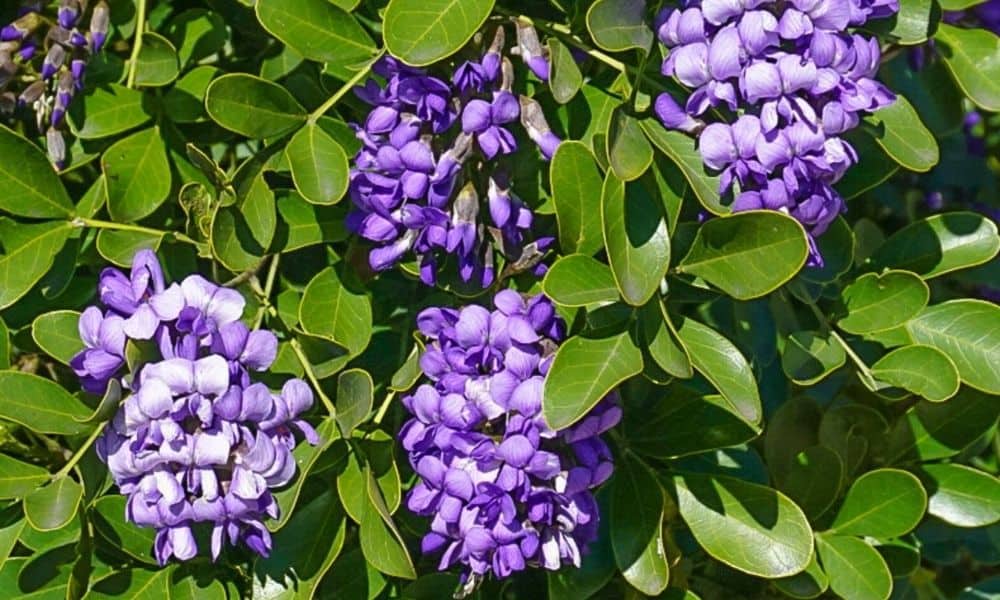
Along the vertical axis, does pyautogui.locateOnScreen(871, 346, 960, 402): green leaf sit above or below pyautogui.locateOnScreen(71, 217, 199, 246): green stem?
below

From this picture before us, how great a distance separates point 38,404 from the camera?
4.66 feet

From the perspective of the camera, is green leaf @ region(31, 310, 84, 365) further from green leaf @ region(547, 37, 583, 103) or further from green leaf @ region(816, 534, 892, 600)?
green leaf @ region(816, 534, 892, 600)

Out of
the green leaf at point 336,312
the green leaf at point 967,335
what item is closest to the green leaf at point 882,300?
the green leaf at point 967,335

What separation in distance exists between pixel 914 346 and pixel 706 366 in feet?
0.96

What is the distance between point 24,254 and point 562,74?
61cm

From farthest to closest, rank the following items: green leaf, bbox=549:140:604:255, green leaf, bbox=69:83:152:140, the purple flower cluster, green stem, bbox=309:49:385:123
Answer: green leaf, bbox=69:83:152:140 < green stem, bbox=309:49:385:123 < green leaf, bbox=549:140:604:255 < the purple flower cluster

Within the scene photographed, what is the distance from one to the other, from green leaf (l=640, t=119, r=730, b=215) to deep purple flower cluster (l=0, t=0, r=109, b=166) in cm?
64

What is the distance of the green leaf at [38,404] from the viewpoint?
141 centimetres

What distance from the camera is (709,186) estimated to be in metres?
1.33

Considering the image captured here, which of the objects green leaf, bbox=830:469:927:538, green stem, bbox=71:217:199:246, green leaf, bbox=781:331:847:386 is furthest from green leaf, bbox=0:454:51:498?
green leaf, bbox=830:469:927:538

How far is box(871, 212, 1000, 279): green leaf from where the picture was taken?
1.64m

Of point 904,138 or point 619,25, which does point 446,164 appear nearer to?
point 619,25

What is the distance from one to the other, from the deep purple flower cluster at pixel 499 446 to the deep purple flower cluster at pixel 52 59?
484mm

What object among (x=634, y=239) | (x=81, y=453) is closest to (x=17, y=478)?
(x=81, y=453)
